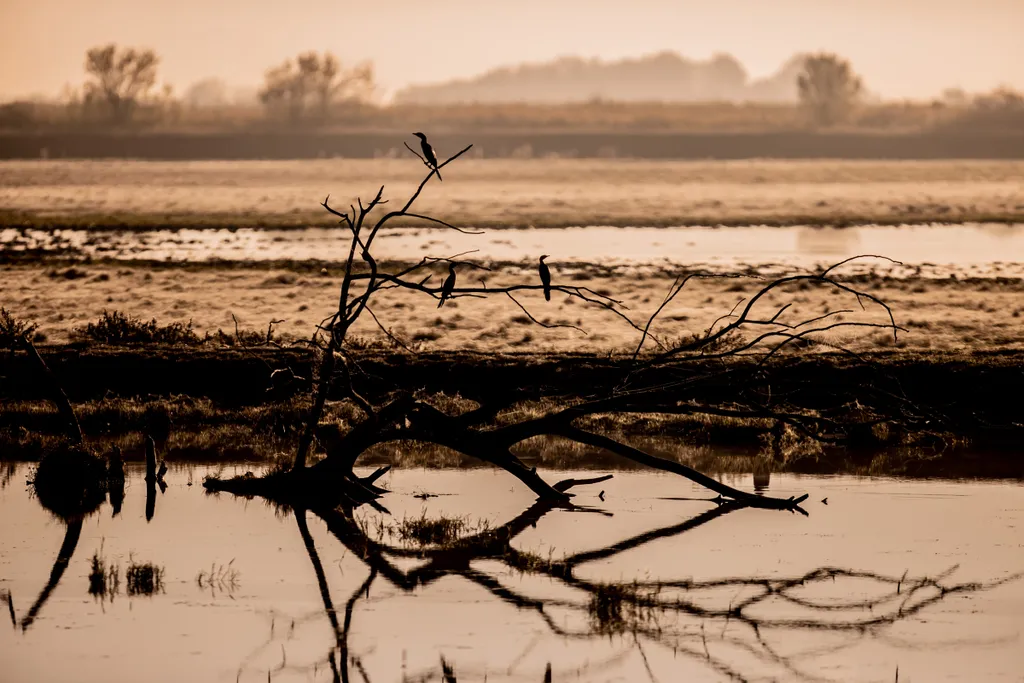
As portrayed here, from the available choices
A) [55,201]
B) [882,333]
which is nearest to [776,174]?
[55,201]

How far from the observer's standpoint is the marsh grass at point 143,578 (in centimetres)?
1405

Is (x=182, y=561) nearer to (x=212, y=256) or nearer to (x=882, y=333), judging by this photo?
(x=882, y=333)

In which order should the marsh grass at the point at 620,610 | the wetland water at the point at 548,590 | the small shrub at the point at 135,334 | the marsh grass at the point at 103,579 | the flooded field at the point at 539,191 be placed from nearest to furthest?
the wetland water at the point at 548,590 < the marsh grass at the point at 620,610 < the marsh grass at the point at 103,579 < the small shrub at the point at 135,334 < the flooded field at the point at 539,191

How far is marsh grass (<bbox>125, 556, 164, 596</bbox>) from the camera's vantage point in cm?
1405

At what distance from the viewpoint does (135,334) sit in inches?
1008

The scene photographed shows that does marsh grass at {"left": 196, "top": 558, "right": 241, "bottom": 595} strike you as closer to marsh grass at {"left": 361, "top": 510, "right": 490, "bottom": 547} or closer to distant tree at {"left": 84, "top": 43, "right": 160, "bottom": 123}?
marsh grass at {"left": 361, "top": 510, "right": 490, "bottom": 547}

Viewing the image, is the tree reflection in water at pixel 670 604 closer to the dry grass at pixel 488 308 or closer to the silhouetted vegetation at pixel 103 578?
the silhouetted vegetation at pixel 103 578

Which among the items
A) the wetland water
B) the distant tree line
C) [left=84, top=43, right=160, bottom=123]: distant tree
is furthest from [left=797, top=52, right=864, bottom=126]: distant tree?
the wetland water

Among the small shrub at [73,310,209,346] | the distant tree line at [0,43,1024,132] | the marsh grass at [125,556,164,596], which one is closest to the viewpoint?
the marsh grass at [125,556,164,596]

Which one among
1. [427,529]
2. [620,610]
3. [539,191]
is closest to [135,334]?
[427,529]

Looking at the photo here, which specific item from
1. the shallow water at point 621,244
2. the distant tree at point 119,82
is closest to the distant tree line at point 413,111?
the distant tree at point 119,82

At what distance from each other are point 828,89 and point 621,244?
8413cm

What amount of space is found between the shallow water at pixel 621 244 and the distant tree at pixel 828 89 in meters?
72.6

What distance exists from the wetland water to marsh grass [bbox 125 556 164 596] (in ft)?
0.50
